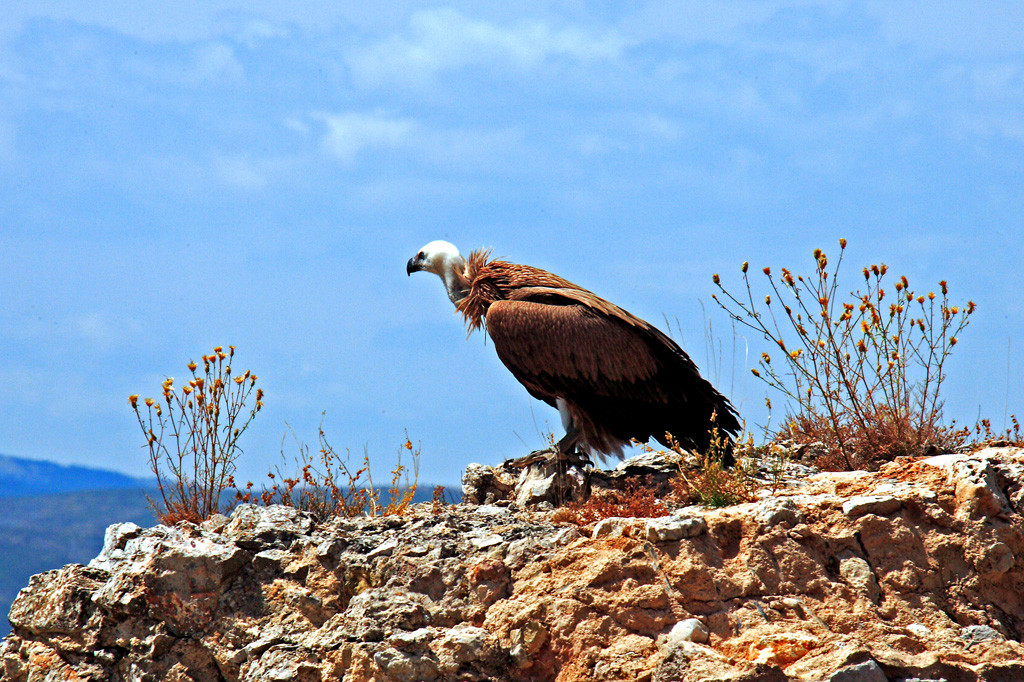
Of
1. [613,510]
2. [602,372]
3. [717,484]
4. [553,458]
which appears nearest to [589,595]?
[613,510]

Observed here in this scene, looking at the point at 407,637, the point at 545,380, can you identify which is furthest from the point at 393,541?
the point at 545,380

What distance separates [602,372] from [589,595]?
2679 mm

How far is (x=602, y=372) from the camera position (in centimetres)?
723

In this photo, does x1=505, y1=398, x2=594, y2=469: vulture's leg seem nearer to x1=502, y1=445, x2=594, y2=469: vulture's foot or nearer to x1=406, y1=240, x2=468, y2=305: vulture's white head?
x1=502, y1=445, x2=594, y2=469: vulture's foot

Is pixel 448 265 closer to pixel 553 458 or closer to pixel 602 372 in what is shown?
pixel 602 372

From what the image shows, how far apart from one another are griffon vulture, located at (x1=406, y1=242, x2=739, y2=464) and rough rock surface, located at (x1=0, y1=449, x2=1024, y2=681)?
1.49 m

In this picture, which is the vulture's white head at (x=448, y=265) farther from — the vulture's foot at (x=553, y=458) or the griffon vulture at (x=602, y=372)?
the vulture's foot at (x=553, y=458)

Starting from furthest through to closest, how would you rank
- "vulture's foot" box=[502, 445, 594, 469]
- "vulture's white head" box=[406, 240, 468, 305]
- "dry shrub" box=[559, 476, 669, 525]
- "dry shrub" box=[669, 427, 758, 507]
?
"vulture's white head" box=[406, 240, 468, 305] < "vulture's foot" box=[502, 445, 594, 469] < "dry shrub" box=[669, 427, 758, 507] < "dry shrub" box=[559, 476, 669, 525]

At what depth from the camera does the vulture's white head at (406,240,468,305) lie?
8.43 m

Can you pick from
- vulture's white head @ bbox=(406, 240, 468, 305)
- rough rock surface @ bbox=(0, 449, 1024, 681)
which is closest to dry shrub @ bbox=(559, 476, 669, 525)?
rough rock surface @ bbox=(0, 449, 1024, 681)

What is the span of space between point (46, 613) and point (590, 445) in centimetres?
424

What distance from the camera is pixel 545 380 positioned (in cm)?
737

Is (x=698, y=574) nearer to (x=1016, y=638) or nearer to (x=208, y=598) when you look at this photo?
(x=1016, y=638)

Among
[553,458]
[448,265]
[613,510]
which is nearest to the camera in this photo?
[613,510]
